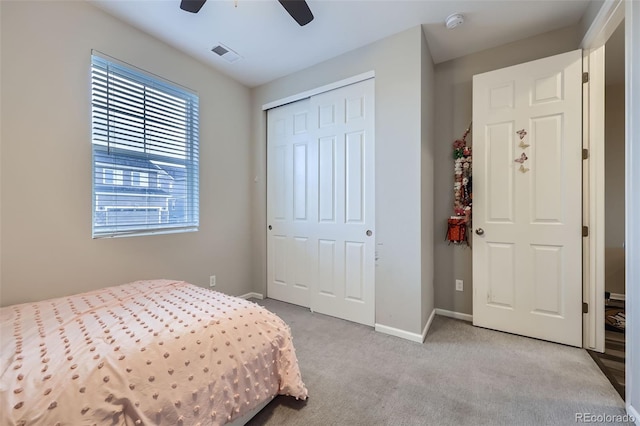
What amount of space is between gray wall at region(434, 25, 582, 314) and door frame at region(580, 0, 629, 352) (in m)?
0.69

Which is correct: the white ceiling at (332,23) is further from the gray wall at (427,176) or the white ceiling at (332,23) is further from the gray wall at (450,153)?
the gray wall at (427,176)

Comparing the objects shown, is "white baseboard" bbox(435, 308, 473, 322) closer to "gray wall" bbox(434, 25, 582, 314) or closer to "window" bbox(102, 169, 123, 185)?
"gray wall" bbox(434, 25, 582, 314)

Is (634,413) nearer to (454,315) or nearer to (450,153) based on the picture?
(454,315)

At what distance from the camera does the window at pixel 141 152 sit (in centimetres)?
204

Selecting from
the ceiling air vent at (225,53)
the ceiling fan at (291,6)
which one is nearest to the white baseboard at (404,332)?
the ceiling fan at (291,6)

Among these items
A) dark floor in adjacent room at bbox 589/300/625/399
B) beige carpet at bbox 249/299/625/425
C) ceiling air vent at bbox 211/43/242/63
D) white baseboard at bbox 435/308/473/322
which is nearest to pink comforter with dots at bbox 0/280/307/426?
beige carpet at bbox 249/299/625/425

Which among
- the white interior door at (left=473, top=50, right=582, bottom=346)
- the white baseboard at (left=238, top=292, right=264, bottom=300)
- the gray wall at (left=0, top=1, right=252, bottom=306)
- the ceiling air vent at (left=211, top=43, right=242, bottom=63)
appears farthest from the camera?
the white baseboard at (left=238, top=292, right=264, bottom=300)

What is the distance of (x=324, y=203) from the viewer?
9.22ft

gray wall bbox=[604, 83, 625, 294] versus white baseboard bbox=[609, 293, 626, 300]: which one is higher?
gray wall bbox=[604, 83, 625, 294]

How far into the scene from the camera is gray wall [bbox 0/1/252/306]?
1.64 metres

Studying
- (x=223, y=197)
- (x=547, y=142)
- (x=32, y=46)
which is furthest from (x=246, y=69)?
(x=547, y=142)

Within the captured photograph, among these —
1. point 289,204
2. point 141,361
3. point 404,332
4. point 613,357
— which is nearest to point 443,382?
point 404,332

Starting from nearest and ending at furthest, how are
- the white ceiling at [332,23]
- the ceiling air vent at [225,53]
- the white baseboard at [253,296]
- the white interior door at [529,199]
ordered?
the white ceiling at [332,23], the white interior door at [529,199], the ceiling air vent at [225,53], the white baseboard at [253,296]

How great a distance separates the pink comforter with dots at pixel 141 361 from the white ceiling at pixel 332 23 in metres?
2.16
